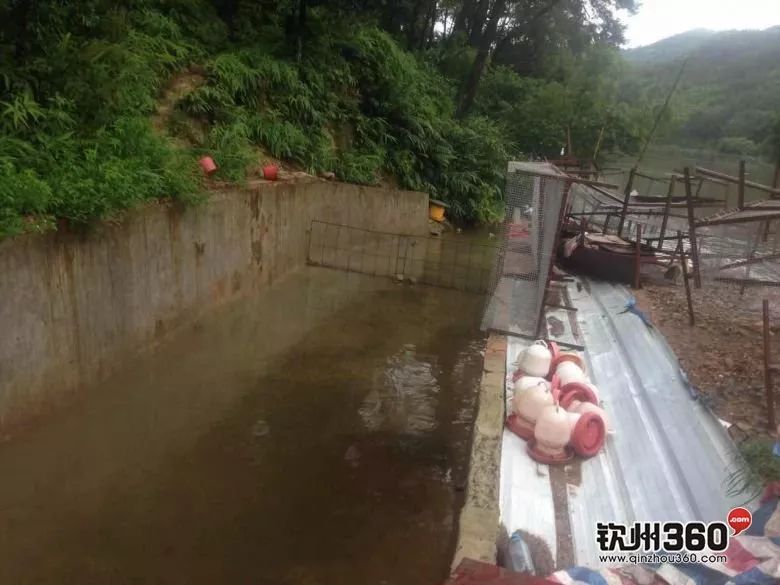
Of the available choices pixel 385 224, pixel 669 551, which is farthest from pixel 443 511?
pixel 385 224

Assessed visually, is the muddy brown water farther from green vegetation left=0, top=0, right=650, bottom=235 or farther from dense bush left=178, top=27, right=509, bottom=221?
dense bush left=178, top=27, right=509, bottom=221

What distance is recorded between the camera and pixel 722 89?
3672 cm

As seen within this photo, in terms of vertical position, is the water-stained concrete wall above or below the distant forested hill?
below

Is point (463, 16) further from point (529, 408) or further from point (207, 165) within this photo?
point (529, 408)

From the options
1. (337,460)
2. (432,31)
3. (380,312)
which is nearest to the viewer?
(337,460)

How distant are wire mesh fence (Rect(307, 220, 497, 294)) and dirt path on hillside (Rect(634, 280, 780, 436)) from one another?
3779mm

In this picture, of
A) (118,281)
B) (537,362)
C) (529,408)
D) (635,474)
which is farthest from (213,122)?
(635,474)

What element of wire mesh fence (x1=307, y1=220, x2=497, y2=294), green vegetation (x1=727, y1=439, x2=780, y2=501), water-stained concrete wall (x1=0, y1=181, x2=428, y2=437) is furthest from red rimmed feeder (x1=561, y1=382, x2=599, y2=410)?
wire mesh fence (x1=307, y1=220, x2=497, y2=294)

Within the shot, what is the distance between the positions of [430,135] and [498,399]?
11.5 m

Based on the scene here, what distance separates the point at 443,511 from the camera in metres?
4.28

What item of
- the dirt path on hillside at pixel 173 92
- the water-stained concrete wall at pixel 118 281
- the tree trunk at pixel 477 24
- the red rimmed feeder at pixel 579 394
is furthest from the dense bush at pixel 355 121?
the red rimmed feeder at pixel 579 394

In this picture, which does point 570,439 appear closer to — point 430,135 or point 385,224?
point 385,224

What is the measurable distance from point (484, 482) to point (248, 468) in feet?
6.43

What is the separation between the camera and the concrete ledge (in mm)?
3342
